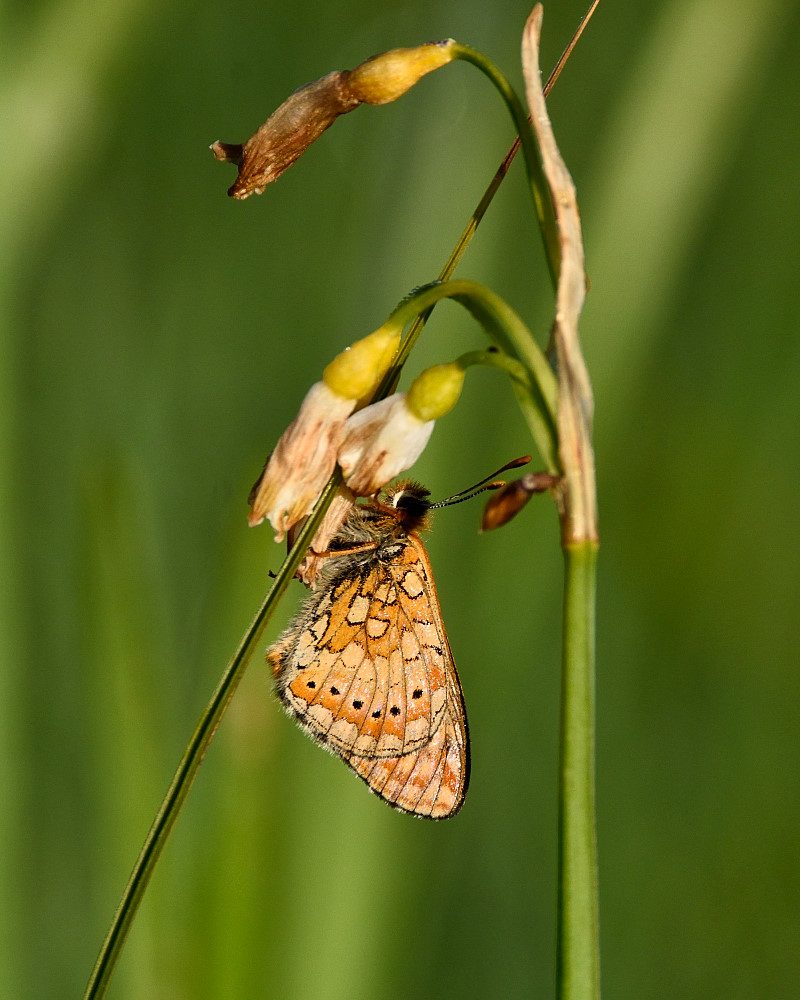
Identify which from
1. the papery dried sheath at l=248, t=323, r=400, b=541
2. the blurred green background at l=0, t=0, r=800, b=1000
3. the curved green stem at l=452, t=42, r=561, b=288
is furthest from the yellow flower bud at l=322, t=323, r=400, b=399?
the blurred green background at l=0, t=0, r=800, b=1000

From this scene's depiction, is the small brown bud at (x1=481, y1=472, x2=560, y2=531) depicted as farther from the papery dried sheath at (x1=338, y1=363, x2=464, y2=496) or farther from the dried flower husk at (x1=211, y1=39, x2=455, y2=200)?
the dried flower husk at (x1=211, y1=39, x2=455, y2=200)

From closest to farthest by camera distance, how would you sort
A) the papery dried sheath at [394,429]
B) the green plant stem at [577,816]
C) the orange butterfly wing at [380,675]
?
the green plant stem at [577,816] → the papery dried sheath at [394,429] → the orange butterfly wing at [380,675]

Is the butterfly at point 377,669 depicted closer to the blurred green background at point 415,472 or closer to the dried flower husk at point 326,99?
the blurred green background at point 415,472

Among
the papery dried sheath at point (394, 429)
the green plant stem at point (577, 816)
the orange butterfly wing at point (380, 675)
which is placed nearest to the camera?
the green plant stem at point (577, 816)

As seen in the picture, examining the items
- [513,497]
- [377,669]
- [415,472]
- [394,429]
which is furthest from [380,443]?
[415,472]

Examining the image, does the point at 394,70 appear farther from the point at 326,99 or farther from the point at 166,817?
the point at 166,817

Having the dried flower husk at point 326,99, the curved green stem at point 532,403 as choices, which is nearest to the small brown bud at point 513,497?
the curved green stem at point 532,403
